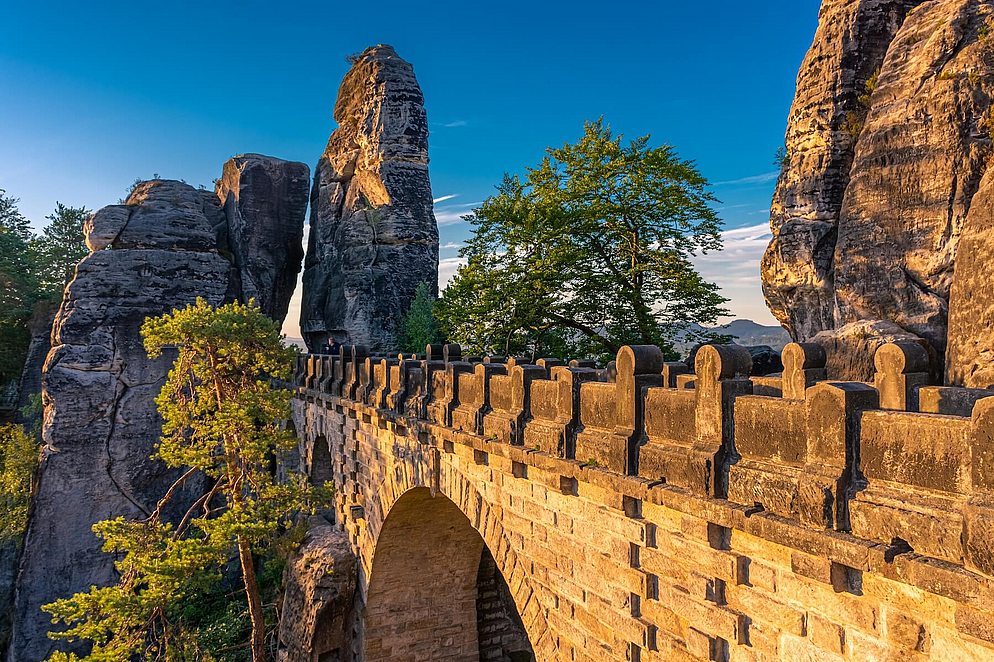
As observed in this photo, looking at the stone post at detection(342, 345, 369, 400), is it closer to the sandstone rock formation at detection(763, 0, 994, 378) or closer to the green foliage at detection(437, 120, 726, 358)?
the green foliage at detection(437, 120, 726, 358)

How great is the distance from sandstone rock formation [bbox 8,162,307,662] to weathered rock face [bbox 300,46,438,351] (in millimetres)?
6200

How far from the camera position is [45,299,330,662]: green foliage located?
38.8 ft

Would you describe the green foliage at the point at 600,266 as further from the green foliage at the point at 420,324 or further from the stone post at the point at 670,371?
the stone post at the point at 670,371

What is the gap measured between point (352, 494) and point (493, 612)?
4610 millimetres

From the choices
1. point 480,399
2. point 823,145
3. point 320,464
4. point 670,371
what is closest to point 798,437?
point 670,371

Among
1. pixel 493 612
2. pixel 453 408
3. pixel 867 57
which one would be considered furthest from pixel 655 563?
pixel 867 57

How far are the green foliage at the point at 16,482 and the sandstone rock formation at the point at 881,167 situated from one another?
30.1 m

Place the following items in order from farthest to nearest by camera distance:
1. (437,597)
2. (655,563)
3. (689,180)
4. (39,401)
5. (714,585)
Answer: (39,401)
(689,180)
(437,597)
(655,563)
(714,585)

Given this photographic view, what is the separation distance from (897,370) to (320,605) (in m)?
13.1

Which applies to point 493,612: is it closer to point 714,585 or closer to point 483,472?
point 483,472

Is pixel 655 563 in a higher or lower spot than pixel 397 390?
lower

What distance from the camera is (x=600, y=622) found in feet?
20.0

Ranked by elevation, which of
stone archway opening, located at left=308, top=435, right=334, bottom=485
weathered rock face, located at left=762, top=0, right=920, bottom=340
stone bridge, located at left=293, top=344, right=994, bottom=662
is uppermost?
weathered rock face, located at left=762, top=0, right=920, bottom=340

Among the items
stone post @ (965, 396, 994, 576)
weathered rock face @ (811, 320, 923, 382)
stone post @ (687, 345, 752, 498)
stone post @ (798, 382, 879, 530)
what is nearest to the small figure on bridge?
weathered rock face @ (811, 320, 923, 382)
